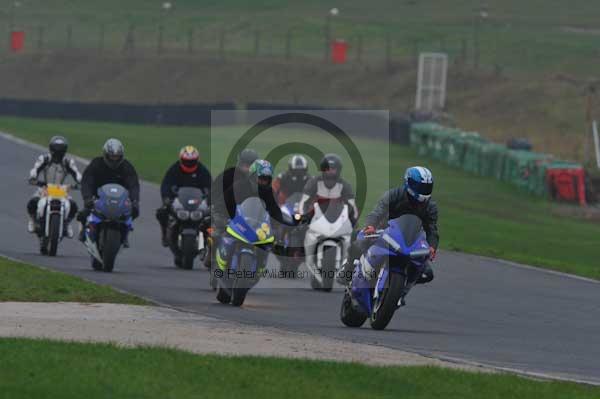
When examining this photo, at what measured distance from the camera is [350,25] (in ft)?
279

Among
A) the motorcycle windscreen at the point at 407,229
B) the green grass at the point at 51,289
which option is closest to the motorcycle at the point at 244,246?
the green grass at the point at 51,289

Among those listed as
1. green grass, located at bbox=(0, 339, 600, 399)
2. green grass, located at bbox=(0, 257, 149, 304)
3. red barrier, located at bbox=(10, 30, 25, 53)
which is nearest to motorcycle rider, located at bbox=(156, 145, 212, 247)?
green grass, located at bbox=(0, 257, 149, 304)

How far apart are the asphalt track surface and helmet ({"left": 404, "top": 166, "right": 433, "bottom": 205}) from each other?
1280 mm

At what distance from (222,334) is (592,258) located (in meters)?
14.2

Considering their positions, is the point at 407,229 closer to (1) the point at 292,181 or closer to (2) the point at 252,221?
(2) the point at 252,221

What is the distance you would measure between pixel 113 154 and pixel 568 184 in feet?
59.4

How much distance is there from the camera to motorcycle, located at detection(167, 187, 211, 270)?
19.9m

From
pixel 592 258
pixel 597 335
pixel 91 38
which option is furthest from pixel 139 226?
pixel 91 38

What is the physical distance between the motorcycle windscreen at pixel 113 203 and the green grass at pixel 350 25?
2047 inches

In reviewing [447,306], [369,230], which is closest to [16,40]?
[447,306]

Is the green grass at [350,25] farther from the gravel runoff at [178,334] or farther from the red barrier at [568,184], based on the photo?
the gravel runoff at [178,334]

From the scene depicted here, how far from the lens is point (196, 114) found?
2221 inches

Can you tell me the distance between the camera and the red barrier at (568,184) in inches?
1382

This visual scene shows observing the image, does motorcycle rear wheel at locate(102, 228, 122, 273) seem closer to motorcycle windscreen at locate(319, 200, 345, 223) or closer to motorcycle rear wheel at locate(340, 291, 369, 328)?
motorcycle windscreen at locate(319, 200, 345, 223)
